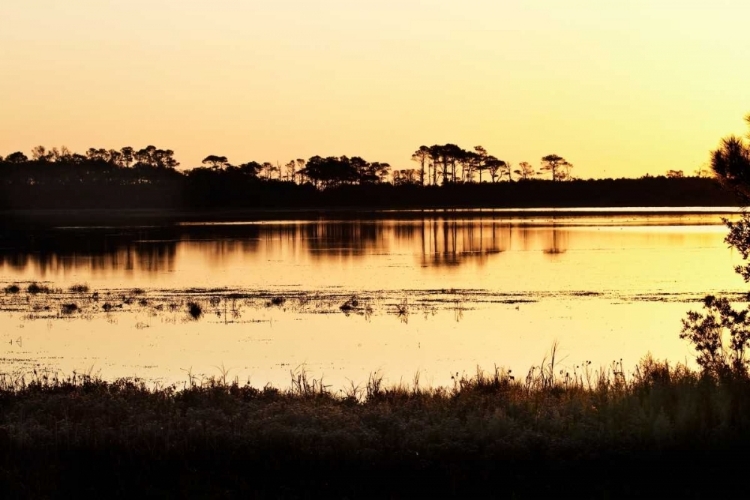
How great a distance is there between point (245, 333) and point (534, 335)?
21.8ft

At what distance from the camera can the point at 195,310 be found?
84.1 feet

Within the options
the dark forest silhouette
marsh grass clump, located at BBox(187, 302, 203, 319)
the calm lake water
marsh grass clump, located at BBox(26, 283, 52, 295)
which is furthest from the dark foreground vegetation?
the dark forest silhouette

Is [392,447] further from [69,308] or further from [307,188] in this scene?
[307,188]

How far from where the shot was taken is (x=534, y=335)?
2139 cm

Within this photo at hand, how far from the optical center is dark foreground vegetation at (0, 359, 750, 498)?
840 centimetres

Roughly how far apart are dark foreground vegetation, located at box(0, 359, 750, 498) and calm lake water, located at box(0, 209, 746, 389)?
5.63 metres

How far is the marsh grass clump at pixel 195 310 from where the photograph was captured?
25.2 m

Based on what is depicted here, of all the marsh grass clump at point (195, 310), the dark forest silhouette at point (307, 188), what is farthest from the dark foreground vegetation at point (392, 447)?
the dark forest silhouette at point (307, 188)

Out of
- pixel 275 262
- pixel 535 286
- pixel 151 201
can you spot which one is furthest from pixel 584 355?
pixel 151 201

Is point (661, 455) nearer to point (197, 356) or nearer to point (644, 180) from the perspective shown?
point (197, 356)

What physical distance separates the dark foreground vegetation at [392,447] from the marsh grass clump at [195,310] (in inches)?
519

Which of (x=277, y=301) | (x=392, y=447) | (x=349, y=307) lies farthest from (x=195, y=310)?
(x=392, y=447)

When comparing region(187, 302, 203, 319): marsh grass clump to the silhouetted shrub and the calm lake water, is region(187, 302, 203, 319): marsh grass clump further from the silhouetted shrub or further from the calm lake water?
the silhouetted shrub

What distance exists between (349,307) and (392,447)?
675 inches
